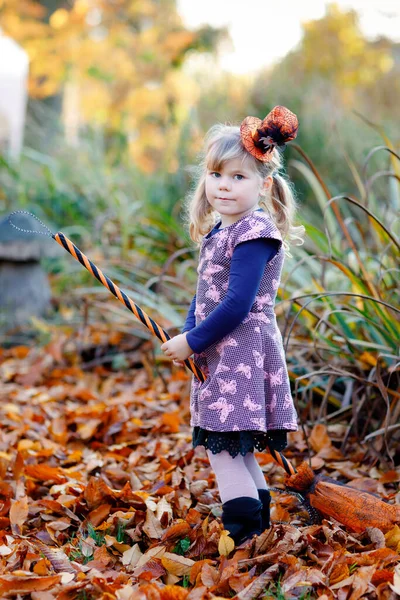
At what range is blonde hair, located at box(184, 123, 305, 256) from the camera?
2010 mm

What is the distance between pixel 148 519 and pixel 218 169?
3.63ft

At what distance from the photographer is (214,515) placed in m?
2.33

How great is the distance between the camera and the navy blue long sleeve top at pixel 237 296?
6.27 ft

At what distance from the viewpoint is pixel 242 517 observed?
2.06 meters

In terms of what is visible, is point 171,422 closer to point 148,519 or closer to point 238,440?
point 148,519

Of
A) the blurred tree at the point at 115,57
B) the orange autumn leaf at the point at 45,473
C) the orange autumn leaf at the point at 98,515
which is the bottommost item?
the orange autumn leaf at the point at 98,515

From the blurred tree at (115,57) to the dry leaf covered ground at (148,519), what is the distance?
25.4ft

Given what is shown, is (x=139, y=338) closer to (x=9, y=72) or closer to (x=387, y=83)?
(x=387, y=83)

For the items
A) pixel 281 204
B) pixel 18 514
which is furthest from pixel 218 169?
pixel 18 514

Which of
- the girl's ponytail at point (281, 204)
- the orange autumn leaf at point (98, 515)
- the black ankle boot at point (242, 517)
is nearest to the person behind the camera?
the black ankle boot at point (242, 517)

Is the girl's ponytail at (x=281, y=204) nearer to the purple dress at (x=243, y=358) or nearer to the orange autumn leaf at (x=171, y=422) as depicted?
the purple dress at (x=243, y=358)

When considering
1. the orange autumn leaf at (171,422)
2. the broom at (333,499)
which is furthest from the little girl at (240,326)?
the orange autumn leaf at (171,422)

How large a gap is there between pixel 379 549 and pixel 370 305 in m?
1.19

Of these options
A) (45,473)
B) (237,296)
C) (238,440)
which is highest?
(237,296)
